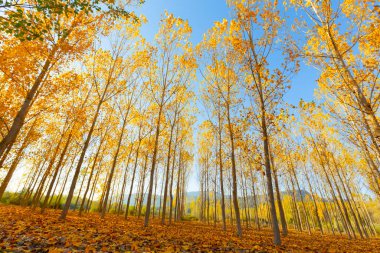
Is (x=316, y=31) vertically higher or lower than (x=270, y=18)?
lower

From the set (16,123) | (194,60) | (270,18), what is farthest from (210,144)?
(16,123)

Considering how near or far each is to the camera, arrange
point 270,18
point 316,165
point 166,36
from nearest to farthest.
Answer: point 270,18, point 166,36, point 316,165

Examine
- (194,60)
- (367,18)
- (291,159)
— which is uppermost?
(194,60)

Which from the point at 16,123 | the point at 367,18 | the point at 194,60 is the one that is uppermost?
the point at 194,60

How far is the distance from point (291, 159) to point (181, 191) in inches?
557

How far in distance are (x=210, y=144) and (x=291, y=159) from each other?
859 cm

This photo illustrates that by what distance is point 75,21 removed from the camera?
26.7 feet

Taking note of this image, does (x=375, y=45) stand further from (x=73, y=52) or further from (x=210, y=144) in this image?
(x=210, y=144)

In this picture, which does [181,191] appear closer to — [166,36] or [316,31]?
[166,36]

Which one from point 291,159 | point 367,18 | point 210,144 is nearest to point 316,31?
point 367,18

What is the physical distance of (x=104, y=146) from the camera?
19281mm

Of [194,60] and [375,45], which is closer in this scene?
[375,45]

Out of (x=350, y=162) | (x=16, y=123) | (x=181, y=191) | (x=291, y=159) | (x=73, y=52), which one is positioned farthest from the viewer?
(x=181, y=191)

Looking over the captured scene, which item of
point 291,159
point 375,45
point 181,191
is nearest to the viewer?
point 375,45
